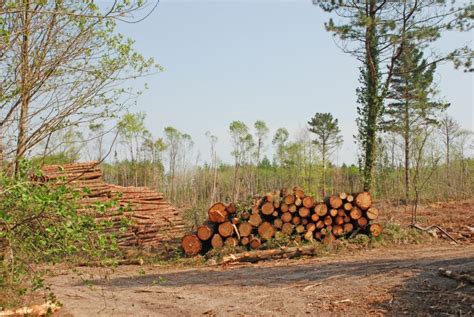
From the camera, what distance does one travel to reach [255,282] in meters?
8.84

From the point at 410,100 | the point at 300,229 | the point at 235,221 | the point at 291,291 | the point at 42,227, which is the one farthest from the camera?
the point at 410,100

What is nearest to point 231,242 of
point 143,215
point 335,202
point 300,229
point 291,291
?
point 300,229

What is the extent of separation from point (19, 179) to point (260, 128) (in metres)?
32.4

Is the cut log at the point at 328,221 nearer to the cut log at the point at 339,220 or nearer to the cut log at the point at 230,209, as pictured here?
the cut log at the point at 339,220

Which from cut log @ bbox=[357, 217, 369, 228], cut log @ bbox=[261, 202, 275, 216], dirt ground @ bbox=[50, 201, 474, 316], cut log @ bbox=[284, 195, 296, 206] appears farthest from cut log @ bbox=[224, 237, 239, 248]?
cut log @ bbox=[357, 217, 369, 228]

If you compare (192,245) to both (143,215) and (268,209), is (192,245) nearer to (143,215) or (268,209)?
(268,209)

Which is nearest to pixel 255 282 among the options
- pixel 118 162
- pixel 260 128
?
pixel 118 162

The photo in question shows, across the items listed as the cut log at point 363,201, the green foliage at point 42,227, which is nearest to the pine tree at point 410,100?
the cut log at point 363,201

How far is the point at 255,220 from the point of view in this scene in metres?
13.2

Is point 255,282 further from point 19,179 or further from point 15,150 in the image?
point 19,179

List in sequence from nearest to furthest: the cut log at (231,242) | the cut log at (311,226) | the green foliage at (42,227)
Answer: the green foliage at (42,227) < the cut log at (231,242) < the cut log at (311,226)

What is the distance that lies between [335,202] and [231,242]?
2.83m

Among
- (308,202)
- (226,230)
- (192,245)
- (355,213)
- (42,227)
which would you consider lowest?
(192,245)

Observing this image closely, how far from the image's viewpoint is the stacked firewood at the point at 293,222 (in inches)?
514
